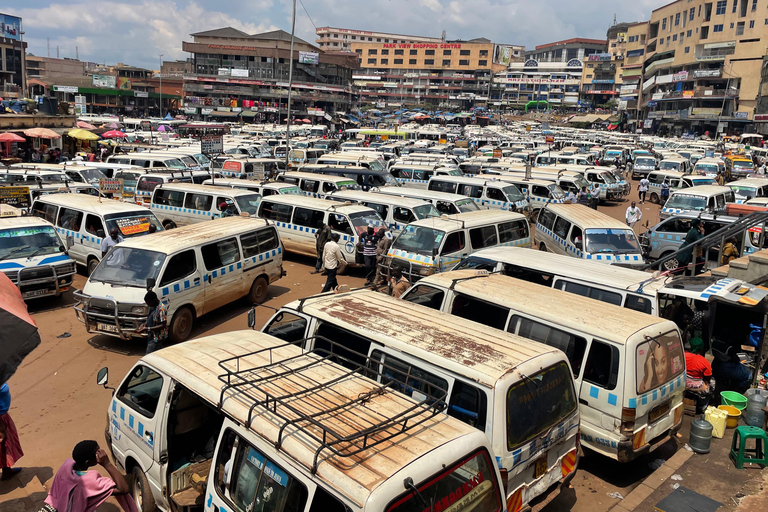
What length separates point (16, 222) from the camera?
12172 mm

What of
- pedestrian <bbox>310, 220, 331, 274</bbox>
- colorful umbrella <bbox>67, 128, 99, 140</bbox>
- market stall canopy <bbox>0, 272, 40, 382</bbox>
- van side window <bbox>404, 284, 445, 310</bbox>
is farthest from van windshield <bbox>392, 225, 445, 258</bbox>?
colorful umbrella <bbox>67, 128, 99, 140</bbox>

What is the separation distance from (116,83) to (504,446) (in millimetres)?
98567

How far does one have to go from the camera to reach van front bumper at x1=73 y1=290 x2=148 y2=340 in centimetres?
947

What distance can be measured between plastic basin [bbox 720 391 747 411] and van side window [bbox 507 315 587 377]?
3.17m

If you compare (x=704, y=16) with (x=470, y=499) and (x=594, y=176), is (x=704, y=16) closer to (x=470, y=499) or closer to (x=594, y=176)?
(x=594, y=176)

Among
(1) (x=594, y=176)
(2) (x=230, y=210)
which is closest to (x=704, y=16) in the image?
(1) (x=594, y=176)

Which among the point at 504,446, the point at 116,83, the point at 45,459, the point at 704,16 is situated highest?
the point at 704,16

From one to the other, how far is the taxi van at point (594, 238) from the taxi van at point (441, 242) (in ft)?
5.67

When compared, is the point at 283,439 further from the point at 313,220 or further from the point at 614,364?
the point at 313,220

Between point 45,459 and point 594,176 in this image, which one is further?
point 594,176

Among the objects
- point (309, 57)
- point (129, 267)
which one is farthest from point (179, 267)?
point (309, 57)

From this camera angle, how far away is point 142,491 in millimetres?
5309

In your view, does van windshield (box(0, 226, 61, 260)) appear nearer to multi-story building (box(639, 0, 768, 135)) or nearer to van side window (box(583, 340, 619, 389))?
van side window (box(583, 340, 619, 389))

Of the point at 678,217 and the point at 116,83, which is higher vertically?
the point at 116,83
